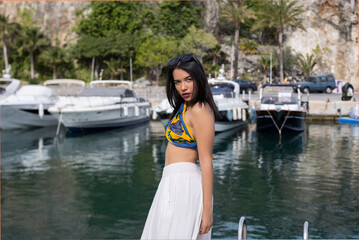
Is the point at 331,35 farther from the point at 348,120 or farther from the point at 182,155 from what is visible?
the point at 182,155

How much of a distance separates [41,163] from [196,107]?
14.8m

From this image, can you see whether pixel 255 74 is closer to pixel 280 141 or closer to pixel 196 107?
pixel 280 141

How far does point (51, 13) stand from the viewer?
55750 millimetres

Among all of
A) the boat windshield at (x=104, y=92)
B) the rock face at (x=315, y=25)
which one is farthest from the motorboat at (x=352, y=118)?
the rock face at (x=315, y=25)

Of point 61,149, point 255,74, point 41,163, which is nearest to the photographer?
point 41,163

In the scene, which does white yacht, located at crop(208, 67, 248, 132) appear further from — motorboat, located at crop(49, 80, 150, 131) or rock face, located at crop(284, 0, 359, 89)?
rock face, located at crop(284, 0, 359, 89)

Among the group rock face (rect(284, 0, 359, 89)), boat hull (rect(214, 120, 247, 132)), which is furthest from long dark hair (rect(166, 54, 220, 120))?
rock face (rect(284, 0, 359, 89))

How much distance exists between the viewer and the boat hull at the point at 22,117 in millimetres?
26806

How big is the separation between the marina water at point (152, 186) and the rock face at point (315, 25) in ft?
118

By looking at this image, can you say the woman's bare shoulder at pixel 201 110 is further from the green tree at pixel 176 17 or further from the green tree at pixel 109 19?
the green tree at pixel 176 17

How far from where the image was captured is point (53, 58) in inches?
1922

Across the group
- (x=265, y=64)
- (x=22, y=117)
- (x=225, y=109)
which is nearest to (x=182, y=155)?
(x=225, y=109)

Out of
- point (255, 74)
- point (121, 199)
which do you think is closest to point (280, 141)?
point (121, 199)

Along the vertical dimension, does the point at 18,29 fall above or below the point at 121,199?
above
